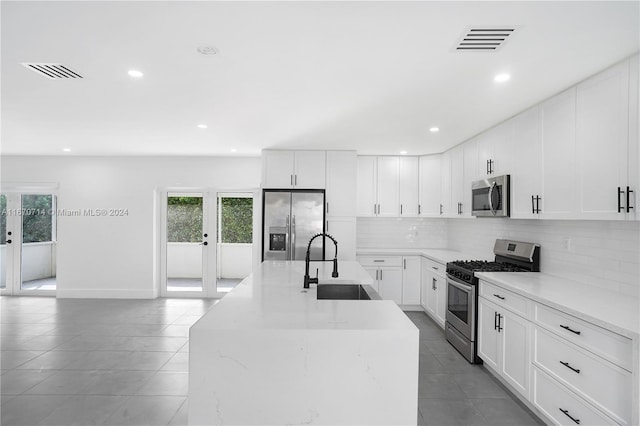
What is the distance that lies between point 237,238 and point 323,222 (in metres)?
2.02

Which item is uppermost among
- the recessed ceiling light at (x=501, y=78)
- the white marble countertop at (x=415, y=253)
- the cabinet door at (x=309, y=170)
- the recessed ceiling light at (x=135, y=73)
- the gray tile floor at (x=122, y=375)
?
the recessed ceiling light at (x=135, y=73)

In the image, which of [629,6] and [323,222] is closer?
[629,6]

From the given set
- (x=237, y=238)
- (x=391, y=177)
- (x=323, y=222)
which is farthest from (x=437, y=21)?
(x=237, y=238)

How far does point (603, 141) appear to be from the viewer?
2336mm

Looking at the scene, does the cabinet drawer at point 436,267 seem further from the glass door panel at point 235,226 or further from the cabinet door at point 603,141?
the glass door panel at point 235,226

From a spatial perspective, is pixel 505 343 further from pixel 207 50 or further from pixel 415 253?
pixel 207 50

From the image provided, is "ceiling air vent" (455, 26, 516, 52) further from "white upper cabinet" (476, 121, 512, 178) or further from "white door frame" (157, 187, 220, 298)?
"white door frame" (157, 187, 220, 298)

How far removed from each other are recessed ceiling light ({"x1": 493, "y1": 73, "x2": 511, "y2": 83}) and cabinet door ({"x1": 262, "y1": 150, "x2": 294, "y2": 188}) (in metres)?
3.23

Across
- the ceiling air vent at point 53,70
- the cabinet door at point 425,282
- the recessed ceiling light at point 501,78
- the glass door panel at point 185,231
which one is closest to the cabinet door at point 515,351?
the recessed ceiling light at point 501,78

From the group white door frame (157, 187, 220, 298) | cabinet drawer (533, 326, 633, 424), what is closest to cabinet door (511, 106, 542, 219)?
cabinet drawer (533, 326, 633, 424)

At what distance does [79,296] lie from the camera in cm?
622

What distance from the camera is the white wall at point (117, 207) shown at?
20.4 feet

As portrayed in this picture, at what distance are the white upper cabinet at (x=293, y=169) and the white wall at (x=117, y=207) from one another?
40.8 inches

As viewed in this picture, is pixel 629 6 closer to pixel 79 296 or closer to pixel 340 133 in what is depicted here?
pixel 340 133
